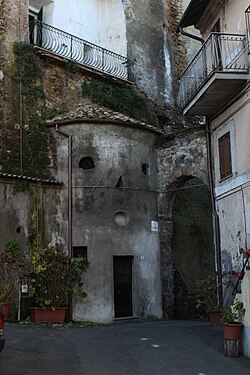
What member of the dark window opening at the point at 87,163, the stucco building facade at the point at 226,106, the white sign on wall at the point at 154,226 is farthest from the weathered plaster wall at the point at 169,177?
the dark window opening at the point at 87,163

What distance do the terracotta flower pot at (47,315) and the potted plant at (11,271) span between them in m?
0.78

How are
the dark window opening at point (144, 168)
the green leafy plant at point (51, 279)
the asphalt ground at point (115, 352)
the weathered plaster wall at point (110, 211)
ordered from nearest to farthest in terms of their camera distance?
the asphalt ground at point (115, 352) → the green leafy plant at point (51, 279) → the weathered plaster wall at point (110, 211) → the dark window opening at point (144, 168)

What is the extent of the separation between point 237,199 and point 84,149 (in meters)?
5.85

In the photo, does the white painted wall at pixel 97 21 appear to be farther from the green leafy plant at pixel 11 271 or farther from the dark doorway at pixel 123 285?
the green leafy plant at pixel 11 271

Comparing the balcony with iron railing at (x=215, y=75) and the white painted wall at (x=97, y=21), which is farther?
the white painted wall at (x=97, y=21)

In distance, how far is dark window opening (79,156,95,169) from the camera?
16.5 meters

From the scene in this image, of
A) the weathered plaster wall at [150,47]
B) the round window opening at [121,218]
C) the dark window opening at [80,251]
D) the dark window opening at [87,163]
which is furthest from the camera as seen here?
the weathered plaster wall at [150,47]

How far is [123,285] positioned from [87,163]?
4268 mm

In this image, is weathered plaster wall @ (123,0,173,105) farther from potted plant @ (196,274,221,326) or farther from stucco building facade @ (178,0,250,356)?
potted plant @ (196,274,221,326)

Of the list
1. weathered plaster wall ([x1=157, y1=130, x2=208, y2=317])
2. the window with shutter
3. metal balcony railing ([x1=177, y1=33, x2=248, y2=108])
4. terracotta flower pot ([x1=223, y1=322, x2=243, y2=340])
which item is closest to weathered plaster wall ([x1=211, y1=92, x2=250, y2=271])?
the window with shutter

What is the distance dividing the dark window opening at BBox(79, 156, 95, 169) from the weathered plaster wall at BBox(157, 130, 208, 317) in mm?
2649

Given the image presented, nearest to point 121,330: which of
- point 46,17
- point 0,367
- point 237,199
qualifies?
point 237,199

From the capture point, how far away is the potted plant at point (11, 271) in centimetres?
1396

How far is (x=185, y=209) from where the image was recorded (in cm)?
2109
